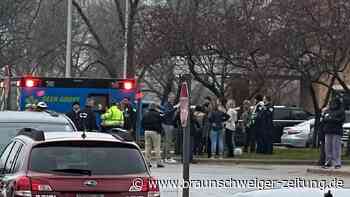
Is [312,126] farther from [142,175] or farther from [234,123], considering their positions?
[142,175]

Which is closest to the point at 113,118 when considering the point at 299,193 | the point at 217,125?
the point at 217,125

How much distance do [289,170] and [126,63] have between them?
18.0 metres

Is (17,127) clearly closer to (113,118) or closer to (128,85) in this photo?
(113,118)

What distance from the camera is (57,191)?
957 centimetres

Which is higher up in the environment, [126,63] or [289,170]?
[126,63]

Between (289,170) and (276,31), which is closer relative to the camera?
(289,170)

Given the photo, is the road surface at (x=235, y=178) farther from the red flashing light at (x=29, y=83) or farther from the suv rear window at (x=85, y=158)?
the red flashing light at (x=29, y=83)

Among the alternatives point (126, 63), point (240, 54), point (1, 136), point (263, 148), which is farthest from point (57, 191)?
point (126, 63)

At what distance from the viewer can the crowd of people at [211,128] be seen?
2375cm

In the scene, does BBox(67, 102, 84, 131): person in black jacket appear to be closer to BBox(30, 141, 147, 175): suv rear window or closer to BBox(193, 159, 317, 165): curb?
BBox(193, 159, 317, 165): curb

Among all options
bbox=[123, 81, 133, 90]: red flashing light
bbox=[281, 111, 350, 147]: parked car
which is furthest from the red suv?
bbox=[281, 111, 350, 147]: parked car

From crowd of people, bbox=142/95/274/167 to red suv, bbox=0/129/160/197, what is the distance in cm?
1327

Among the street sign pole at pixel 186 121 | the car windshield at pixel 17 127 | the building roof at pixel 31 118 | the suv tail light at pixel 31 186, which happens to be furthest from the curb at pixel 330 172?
the suv tail light at pixel 31 186

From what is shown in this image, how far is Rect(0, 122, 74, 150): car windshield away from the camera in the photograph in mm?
13453
